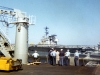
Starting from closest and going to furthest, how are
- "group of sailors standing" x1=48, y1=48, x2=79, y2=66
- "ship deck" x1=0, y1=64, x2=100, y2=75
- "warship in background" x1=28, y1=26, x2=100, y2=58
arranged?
"ship deck" x1=0, y1=64, x2=100, y2=75 < "group of sailors standing" x1=48, y1=48, x2=79, y2=66 < "warship in background" x1=28, y1=26, x2=100, y2=58

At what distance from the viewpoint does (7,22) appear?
19344 mm

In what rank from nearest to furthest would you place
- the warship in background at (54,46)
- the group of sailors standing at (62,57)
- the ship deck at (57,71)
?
the ship deck at (57,71) → the group of sailors standing at (62,57) → the warship in background at (54,46)

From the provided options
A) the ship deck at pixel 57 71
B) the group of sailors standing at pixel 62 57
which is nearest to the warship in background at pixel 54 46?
the group of sailors standing at pixel 62 57

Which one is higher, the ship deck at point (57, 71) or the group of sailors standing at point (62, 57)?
the group of sailors standing at point (62, 57)

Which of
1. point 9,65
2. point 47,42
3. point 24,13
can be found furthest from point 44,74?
point 47,42

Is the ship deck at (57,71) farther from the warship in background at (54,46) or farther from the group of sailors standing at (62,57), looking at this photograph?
the warship in background at (54,46)

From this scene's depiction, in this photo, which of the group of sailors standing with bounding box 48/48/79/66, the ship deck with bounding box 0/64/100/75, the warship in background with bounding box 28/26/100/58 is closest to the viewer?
the ship deck with bounding box 0/64/100/75

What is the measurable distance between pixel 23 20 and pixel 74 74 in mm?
10171

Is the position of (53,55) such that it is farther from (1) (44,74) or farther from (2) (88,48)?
(2) (88,48)

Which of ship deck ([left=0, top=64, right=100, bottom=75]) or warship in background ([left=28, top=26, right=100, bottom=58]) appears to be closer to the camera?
ship deck ([left=0, top=64, right=100, bottom=75])

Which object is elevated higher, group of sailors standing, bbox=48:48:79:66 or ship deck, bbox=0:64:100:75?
group of sailors standing, bbox=48:48:79:66

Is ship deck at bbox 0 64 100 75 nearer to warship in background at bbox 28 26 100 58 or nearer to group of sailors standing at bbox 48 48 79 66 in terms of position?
group of sailors standing at bbox 48 48 79 66

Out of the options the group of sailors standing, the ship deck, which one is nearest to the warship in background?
the group of sailors standing

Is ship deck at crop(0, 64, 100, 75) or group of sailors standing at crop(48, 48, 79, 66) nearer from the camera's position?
ship deck at crop(0, 64, 100, 75)
